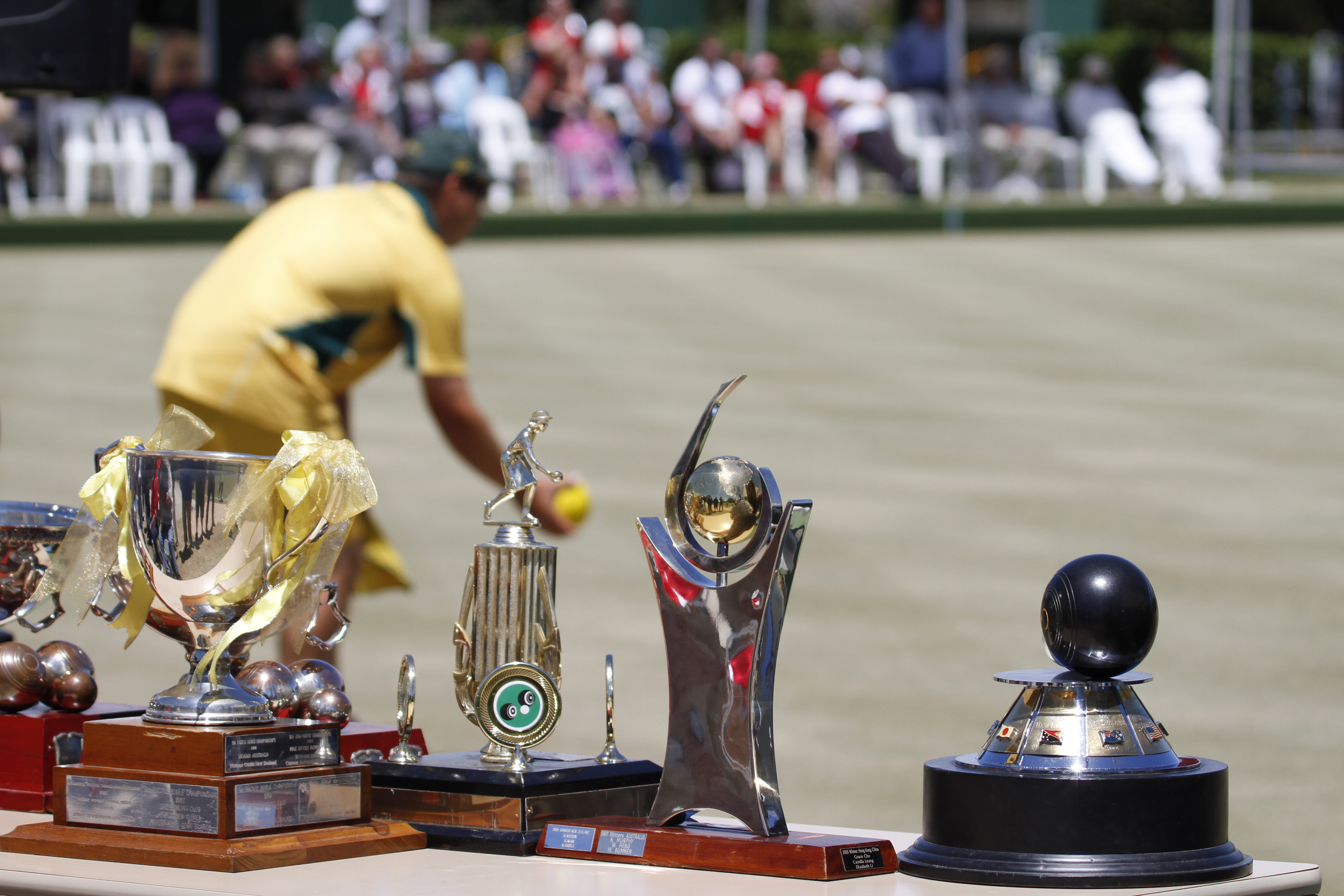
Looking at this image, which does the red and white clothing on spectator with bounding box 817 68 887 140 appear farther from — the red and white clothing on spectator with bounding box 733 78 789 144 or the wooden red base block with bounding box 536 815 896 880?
the wooden red base block with bounding box 536 815 896 880

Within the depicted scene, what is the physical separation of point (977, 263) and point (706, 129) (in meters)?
4.02

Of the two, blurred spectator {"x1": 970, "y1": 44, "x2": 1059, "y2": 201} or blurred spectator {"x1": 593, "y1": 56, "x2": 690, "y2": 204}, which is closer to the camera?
blurred spectator {"x1": 593, "y1": 56, "x2": 690, "y2": 204}

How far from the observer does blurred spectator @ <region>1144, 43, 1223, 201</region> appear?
2064cm

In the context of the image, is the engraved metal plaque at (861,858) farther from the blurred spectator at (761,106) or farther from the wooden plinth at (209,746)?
the blurred spectator at (761,106)

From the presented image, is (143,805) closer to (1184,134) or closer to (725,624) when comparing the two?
(725,624)

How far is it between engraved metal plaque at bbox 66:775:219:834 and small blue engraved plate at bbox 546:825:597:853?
0.41 metres

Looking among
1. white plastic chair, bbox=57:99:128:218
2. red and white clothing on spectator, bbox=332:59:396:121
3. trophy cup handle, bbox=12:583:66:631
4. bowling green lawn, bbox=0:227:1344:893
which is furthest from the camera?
white plastic chair, bbox=57:99:128:218

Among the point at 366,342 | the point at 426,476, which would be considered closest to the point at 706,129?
the point at 426,476

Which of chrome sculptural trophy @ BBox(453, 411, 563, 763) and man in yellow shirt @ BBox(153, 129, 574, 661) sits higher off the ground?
man in yellow shirt @ BBox(153, 129, 574, 661)

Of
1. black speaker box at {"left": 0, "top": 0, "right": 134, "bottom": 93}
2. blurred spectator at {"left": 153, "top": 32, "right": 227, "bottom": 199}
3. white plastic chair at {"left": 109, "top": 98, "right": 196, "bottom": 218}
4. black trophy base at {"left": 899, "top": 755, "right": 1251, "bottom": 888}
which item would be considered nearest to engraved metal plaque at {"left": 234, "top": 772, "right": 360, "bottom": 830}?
black trophy base at {"left": 899, "top": 755, "right": 1251, "bottom": 888}

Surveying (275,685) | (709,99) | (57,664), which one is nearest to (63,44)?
(57,664)

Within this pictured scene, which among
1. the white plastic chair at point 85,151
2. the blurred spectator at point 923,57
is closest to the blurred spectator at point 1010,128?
the blurred spectator at point 923,57

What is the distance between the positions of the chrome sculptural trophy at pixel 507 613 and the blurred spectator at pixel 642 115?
1698 centimetres

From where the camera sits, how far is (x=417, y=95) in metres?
18.1
